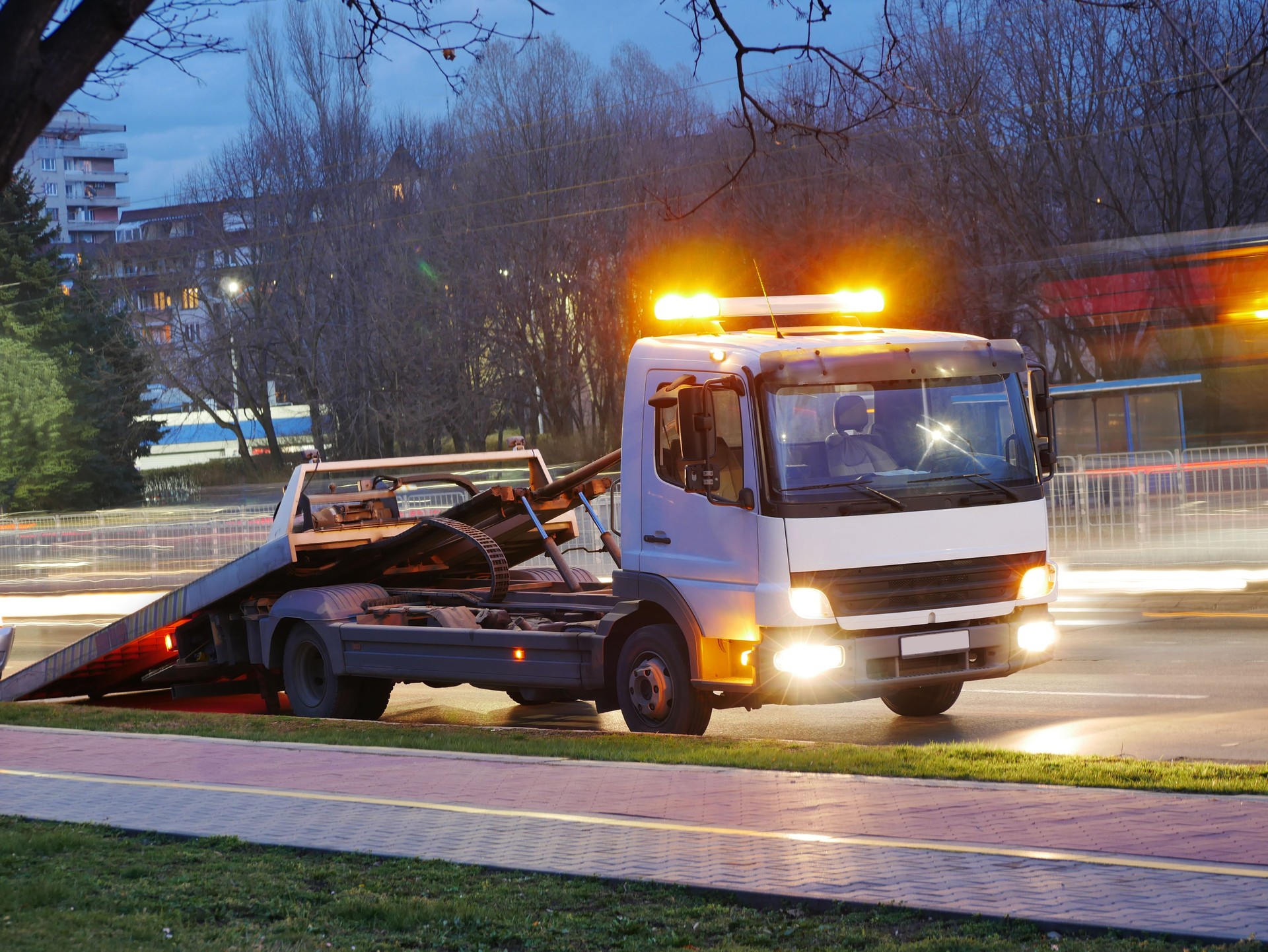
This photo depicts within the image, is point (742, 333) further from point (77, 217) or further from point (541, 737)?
point (77, 217)

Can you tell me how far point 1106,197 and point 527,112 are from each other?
63.5 ft

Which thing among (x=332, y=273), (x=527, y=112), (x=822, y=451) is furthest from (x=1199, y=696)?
(x=332, y=273)

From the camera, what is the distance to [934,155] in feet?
135

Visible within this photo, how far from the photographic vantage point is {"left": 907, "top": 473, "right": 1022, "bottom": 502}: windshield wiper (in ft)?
29.7

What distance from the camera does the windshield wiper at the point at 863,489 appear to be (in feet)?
28.9

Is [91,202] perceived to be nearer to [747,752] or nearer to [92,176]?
[92,176]

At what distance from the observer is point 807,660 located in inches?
342

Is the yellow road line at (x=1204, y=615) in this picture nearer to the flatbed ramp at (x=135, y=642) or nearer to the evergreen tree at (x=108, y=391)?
the flatbed ramp at (x=135, y=642)

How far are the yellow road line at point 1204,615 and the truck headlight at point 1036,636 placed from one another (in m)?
7.17

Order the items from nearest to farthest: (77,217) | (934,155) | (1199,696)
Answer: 1. (1199,696)
2. (934,155)
3. (77,217)

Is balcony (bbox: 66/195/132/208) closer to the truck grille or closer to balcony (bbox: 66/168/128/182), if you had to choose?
balcony (bbox: 66/168/128/182)

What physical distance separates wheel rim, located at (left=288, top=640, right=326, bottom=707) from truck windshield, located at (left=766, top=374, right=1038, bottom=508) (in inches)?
192

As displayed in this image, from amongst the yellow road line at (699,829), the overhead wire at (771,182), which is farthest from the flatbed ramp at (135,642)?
the overhead wire at (771,182)

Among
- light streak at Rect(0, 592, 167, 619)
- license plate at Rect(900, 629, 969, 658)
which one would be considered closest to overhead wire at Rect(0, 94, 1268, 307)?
light streak at Rect(0, 592, 167, 619)
